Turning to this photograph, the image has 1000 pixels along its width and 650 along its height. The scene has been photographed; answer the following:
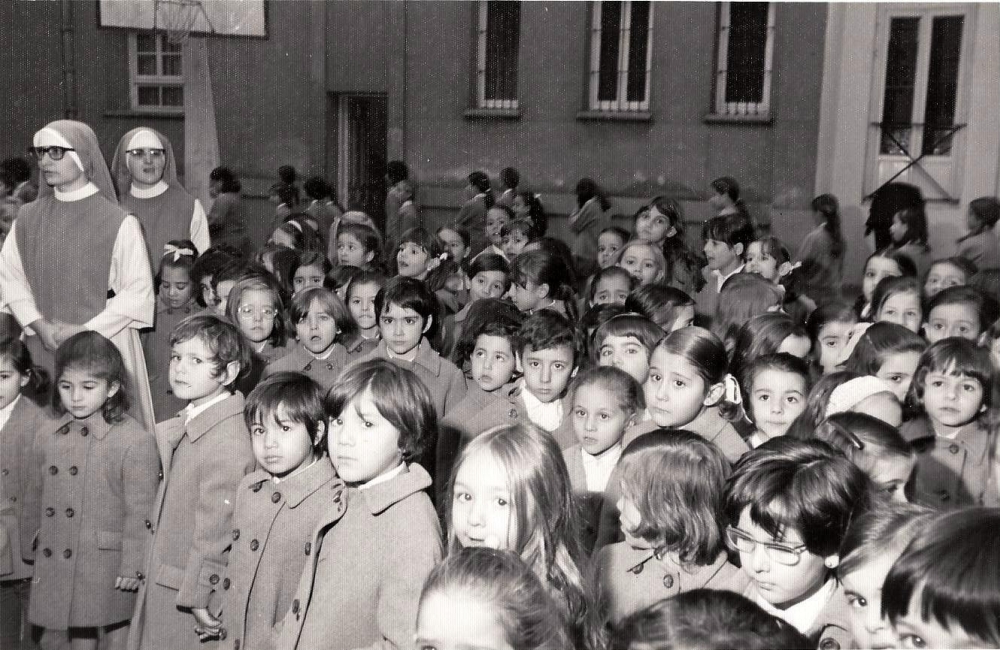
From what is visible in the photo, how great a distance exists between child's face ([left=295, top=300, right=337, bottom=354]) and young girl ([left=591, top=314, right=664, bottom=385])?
1.32 metres

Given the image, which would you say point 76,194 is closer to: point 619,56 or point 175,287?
point 175,287

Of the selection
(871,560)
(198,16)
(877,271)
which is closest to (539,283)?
(877,271)

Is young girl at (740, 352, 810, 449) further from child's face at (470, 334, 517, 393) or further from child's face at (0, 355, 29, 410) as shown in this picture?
child's face at (0, 355, 29, 410)

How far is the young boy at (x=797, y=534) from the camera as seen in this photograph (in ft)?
7.30

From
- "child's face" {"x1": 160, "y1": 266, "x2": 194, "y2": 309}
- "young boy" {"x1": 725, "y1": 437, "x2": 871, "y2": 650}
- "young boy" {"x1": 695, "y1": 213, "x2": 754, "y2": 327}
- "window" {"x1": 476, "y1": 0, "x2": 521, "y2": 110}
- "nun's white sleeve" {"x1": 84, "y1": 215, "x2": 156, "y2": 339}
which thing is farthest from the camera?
"window" {"x1": 476, "y1": 0, "x2": 521, "y2": 110}

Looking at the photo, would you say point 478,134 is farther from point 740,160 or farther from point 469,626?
point 469,626

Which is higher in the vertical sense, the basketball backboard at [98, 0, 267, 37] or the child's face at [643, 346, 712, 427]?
the basketball backboard at [98, 0, 267, 37]

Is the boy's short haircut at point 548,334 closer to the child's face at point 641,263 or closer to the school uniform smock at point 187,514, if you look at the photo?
the school uniform smock at point 187,514

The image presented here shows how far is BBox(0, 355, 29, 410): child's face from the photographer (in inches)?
151

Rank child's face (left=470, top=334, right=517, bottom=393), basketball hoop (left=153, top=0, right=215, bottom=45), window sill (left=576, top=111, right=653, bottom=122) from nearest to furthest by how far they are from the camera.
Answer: child's face (left=470, top=334, right=517, bottom=393)
basketball hoop (left=153, top=0, right=215, bottom=45)
window sill (left=576, top=111, right=653, bottom=122)

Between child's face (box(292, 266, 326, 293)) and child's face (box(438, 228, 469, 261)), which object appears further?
child's face (box(438, 228, 469, 261))

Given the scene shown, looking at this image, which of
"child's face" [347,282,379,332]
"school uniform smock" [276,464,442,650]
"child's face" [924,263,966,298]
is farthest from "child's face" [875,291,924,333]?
"school uniform smock" [276,464,442,650]

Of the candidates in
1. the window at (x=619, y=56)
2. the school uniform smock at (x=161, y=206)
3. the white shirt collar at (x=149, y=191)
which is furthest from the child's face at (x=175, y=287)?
the window at (x=619, y=56)

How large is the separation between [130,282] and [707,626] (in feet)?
12.0
